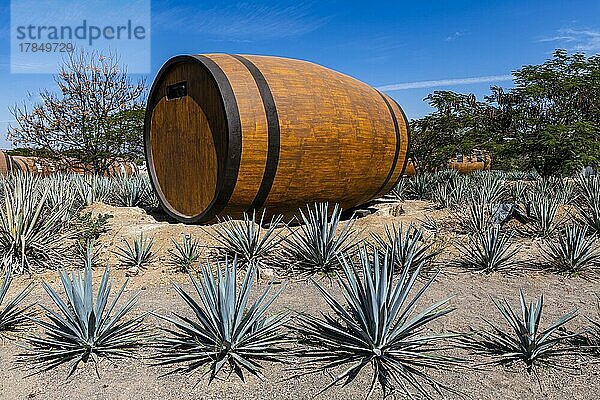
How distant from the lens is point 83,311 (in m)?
2.68

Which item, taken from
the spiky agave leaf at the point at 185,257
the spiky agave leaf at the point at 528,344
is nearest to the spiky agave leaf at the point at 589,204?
the spiky agave leaf at the point at 528,344

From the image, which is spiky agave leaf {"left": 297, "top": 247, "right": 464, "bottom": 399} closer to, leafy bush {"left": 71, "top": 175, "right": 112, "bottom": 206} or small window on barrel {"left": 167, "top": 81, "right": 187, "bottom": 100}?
small window on barrel {"left": 167, "top": 81, "right": 187, "bottom": 100}

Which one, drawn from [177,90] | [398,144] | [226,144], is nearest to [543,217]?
[398,144]

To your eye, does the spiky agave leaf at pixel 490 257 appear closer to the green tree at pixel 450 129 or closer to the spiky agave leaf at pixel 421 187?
the spiky agave leaf at pixel 421 187

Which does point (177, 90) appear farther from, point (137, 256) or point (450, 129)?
point (450, 129)

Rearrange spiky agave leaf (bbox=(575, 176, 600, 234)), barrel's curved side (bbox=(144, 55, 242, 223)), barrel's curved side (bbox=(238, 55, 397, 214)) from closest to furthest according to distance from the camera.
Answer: barrel's curved side (bbox=(144, 55, 242, 223)), barrel's curved side (bbox=(238, 55, 397, 214)), spiky agave leaf (bbox=(575, 176, 600, 234))

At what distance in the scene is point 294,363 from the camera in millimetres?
2641

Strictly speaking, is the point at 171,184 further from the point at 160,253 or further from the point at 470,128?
the point at 470,128

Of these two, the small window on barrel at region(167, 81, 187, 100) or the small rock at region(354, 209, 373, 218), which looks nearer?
the small window on barrel at region(167, 81, 187, 100)

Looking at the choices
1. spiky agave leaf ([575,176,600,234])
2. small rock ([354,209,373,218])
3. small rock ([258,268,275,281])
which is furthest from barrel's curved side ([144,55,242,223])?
spiky agave leaf ([575,176,600,234])

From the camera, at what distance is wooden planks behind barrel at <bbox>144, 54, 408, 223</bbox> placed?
5191mm

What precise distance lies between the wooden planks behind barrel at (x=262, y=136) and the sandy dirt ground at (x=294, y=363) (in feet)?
2.36

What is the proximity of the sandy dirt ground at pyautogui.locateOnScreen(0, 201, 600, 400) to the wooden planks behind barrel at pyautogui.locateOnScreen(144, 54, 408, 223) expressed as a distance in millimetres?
719

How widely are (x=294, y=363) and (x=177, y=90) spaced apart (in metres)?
4.20
